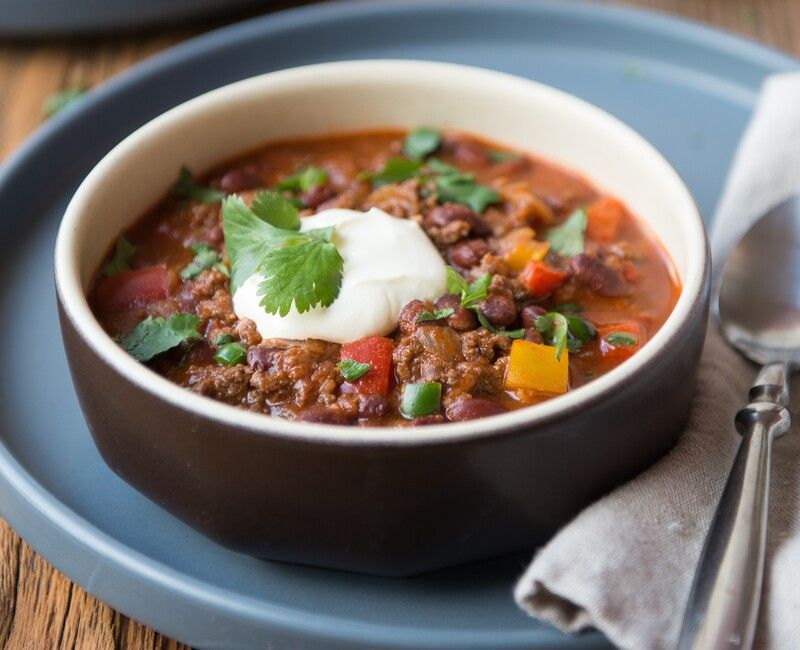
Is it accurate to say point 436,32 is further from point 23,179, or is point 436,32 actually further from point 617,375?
point 617,375

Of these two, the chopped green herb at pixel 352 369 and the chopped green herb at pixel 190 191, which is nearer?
the chopped green herb at pixel 352 369

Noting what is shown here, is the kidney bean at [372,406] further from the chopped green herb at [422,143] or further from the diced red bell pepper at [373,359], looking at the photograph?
the chopped green herb at [422,143]

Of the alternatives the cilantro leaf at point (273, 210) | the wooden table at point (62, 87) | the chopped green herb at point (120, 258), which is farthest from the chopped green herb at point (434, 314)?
the wooden table at point (62, 87)

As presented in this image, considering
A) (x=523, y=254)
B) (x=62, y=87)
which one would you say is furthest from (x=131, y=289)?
(x=62, y=87)

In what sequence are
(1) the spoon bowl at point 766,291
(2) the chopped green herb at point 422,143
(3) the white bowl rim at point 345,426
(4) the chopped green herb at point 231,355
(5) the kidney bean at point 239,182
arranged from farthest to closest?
(2) the chopped green herb at point 422,143
(5) the kidney bean at point 239,182
(1) the spoon bowl at point 766,291
(4) the chopped green herb at point 231,355
(3) the white bowl rim at point 345,426

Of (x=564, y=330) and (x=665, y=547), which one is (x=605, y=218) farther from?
(x=665, y=547)

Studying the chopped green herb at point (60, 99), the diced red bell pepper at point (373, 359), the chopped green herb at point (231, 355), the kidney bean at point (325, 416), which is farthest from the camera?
the chopped green herb at point (60, 99)
